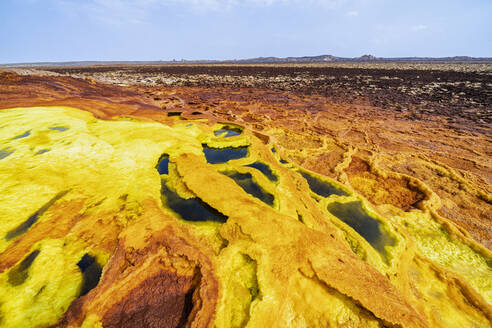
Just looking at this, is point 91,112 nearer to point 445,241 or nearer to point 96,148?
point 96,148

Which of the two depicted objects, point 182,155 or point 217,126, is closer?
point 182,155

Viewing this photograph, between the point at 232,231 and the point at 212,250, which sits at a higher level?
the point at 232,231

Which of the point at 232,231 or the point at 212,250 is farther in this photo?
the point at 232,231

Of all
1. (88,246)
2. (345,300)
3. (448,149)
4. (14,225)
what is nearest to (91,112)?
(14,225)

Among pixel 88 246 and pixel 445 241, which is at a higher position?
pixel 88 246
